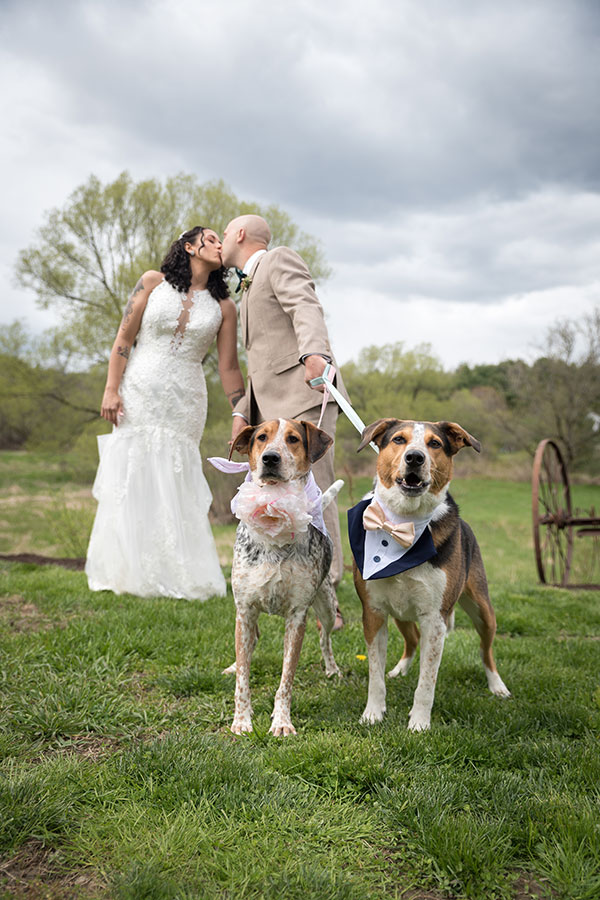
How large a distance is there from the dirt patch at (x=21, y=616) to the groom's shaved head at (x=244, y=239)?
2943mm

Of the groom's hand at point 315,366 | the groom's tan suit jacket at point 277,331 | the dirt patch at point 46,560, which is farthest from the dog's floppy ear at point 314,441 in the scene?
the dirt patch at point 46,560

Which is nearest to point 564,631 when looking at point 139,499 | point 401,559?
point 401,559

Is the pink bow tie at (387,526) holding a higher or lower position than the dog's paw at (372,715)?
higher

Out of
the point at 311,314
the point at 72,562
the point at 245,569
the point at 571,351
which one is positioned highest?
the point at 571,351

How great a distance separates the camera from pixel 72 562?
28.2 ft

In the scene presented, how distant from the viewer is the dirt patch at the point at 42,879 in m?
1.84

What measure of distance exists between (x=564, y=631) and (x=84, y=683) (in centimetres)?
410

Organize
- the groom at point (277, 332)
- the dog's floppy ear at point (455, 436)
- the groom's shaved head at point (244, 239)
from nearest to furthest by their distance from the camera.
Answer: the dog's floppy ear at point (455, 436) → the groom at point (277, 332) → the groom's shaved head at point (244, 239)

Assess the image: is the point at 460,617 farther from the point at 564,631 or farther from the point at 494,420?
the point at 494,420

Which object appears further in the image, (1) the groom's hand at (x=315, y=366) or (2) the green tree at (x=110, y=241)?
(2) the green tree at (x=110, y=241)

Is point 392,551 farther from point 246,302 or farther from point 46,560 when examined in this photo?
point 46,560

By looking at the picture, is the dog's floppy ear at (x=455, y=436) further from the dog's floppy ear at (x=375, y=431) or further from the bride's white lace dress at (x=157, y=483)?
the bride's white lace dress at (x=157, y=483)

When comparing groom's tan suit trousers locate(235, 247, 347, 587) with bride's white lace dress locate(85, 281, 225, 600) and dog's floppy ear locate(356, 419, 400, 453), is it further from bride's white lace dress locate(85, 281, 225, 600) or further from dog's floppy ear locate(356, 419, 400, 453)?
bride's white lace dress locate(85, 281, 225, 600)

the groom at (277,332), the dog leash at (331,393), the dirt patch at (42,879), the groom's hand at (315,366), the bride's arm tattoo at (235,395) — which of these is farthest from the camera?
the bride's arm tattoo at (235,395)
